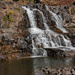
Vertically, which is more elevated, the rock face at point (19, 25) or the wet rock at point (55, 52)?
the rock face at point (19, 25)

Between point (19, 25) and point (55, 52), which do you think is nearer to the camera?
point (55, 52)

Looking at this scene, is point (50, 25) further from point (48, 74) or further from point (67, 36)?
point (48, 74)

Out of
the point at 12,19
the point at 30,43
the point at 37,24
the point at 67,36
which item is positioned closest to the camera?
the point at 30,43

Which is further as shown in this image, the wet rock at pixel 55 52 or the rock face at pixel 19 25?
the rock face at pixel 19 25

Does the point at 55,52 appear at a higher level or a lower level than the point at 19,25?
lower

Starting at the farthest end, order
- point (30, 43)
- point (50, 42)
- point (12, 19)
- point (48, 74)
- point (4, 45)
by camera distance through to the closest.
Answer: point (12, 19) < point (50, 42) < point (30, 43) < point (4, 45) < point (48, 74)

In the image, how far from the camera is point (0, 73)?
50.2 feet

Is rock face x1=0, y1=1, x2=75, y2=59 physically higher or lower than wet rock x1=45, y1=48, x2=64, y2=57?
higher

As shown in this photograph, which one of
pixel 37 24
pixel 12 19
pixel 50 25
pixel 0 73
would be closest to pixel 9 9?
pixel 12 19

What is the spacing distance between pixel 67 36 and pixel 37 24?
1003cm

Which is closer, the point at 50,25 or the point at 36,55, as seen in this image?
the point at 36,55

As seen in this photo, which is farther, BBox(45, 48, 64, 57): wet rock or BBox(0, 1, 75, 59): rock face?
BBox(0, 1, 75, 59): rock face

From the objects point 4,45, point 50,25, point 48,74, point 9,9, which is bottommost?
point 48,74

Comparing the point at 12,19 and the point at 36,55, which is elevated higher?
the point at 12,19
